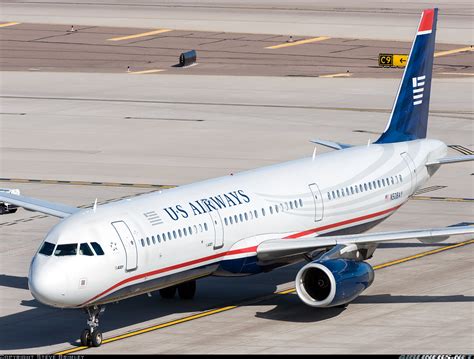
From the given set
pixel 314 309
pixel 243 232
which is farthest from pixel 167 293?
pixel 314 309

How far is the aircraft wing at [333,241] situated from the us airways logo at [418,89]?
42.9ft

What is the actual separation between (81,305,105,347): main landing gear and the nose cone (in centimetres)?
160

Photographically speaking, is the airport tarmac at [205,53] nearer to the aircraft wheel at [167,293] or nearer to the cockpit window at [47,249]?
the aircraft wheel at [167,293]

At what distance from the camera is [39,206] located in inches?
1998

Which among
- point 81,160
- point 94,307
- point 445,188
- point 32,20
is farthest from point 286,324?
point 32,20

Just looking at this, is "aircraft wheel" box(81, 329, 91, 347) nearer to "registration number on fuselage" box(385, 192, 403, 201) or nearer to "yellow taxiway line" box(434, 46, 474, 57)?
"registration number on fuselage" box(385, 192, 403, 201)

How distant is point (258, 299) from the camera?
48938 millimetres

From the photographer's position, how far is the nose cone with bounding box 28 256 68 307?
133 feet

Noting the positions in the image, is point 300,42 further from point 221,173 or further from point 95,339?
point 95,339

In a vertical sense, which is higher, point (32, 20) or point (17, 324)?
point (32, 20)

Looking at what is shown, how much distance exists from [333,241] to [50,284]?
11870mm

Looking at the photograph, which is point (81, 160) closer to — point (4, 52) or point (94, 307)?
point (94, 307)

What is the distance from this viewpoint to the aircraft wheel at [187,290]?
48428mm

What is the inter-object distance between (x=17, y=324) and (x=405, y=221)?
23598mm
